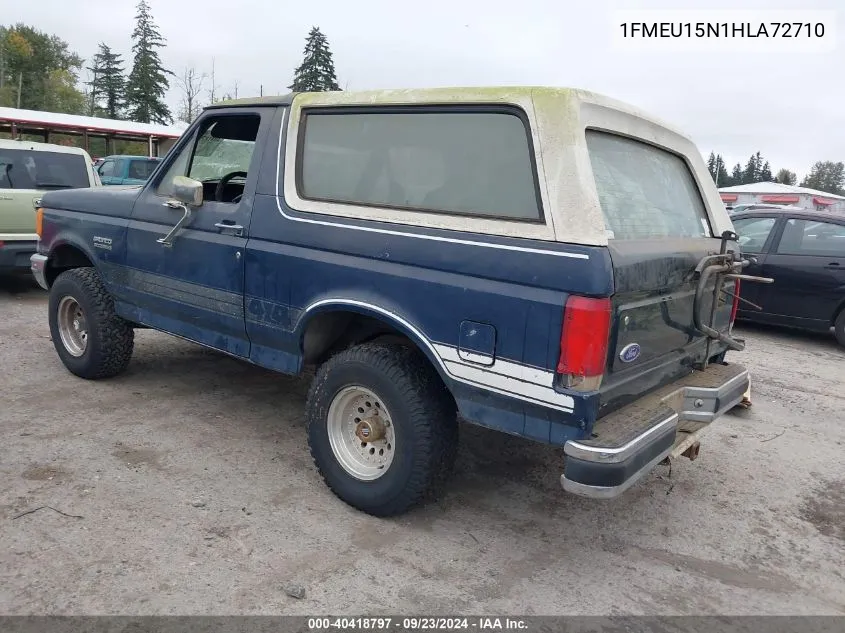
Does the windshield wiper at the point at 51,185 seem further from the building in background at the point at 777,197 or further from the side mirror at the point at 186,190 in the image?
the building in background at the point at 777,197

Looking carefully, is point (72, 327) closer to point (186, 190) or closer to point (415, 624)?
point (186, 190)

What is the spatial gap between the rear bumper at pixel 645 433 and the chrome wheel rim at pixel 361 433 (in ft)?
3.26

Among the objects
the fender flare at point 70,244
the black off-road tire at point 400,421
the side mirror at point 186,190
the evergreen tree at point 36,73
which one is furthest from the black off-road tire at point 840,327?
the evergreen tree at point 36,73

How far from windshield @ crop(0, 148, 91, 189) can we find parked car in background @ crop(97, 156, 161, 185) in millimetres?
7403

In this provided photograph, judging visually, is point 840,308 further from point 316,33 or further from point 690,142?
point 316,33

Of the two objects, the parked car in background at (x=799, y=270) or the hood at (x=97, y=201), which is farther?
the parked car in background at (x=799, y=270)

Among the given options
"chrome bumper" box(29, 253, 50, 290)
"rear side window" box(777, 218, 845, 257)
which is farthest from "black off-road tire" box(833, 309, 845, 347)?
"chrome bumper" box(29, 253, 50, 290)

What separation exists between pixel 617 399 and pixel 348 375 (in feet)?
4.20

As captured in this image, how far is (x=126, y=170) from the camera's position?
617 inches

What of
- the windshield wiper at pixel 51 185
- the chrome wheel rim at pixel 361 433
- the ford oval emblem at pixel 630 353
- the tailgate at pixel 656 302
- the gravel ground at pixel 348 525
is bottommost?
the gravel ground at pixel 348 525

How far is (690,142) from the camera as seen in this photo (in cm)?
400

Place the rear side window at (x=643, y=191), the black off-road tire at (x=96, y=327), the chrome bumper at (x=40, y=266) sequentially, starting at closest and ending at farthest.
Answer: the rear side window at (x=643, y=191), the black off-road tire at (x=96, y=327), the chrome bumper at (x=40, y=266)

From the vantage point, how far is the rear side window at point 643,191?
3.00 m

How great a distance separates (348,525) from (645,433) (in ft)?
4.89
